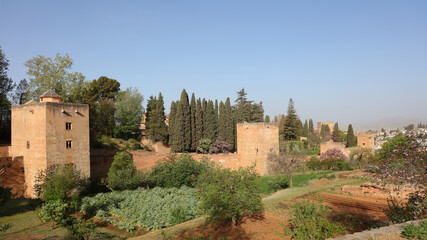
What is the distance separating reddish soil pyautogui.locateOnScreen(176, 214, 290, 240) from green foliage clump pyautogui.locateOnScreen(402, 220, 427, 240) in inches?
110

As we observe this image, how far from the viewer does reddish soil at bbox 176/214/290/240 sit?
7.55 m

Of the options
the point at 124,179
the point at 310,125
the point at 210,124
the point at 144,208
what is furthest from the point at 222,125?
the point at 310,125

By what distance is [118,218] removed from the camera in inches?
514

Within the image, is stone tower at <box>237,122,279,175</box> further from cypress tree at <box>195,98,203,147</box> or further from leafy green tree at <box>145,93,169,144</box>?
leafy green tree at <box>145,93,169,144</box>

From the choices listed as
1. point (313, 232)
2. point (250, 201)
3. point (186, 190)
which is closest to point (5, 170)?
point (186, 190)

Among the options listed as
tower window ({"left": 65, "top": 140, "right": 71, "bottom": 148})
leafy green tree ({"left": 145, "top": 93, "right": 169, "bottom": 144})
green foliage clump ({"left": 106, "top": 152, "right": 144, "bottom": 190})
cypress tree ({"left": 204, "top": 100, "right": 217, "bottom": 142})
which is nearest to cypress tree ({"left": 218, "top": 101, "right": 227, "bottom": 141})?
cypress tree ({"left": 204, "top": 100, "right": 217, "bottom": 142})

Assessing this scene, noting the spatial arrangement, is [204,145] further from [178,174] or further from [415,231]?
[415,231]

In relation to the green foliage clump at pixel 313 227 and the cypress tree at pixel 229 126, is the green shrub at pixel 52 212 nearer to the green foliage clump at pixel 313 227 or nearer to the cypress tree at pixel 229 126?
the green foliage clump at pixel 313 227

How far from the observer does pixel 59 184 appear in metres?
13.1

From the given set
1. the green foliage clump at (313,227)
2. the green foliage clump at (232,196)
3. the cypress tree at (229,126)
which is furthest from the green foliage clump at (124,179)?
the cypress tree at (229,126)

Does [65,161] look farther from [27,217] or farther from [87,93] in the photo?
[87,93]

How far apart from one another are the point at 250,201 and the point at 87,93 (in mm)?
28144

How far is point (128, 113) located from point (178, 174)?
594 inches

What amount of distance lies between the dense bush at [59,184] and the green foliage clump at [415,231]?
1249 centimetres
